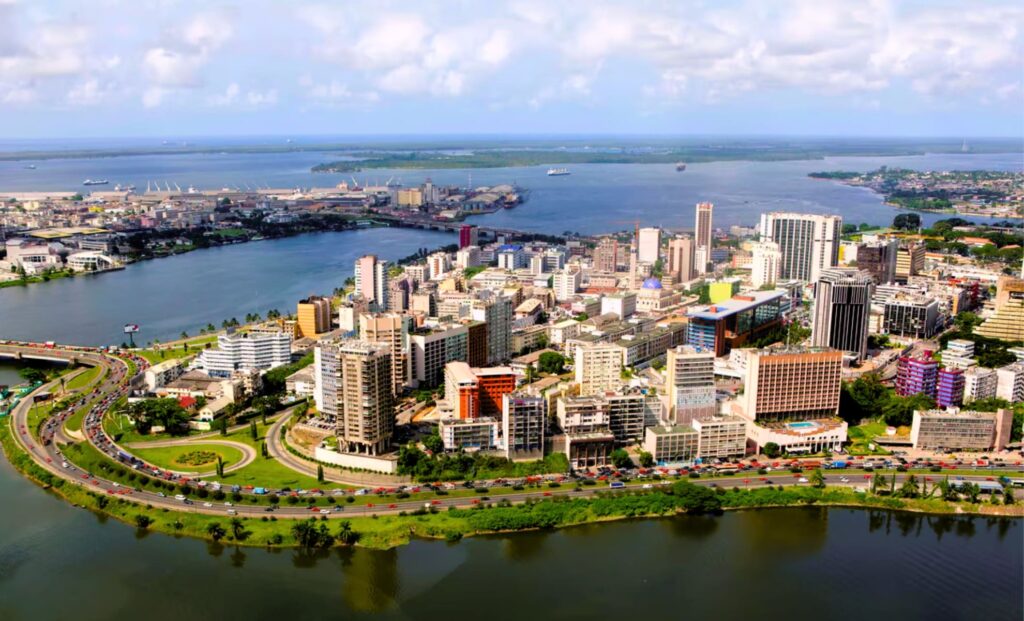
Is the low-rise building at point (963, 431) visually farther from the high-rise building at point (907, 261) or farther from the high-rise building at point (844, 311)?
the high-rise building at point (907, 261)

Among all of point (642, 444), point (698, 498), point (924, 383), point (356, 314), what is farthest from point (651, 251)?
point (698, 498)

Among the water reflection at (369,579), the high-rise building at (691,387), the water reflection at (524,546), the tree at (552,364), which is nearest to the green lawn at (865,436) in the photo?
the high-rise building at (691,387)

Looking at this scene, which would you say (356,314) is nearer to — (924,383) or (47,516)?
(47,516)

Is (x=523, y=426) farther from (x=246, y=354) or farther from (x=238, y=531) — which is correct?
(x=246, y=354)

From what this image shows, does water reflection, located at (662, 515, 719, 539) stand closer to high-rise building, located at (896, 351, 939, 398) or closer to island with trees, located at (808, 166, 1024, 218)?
high-rise building, located at (896, 351, 939, 398)

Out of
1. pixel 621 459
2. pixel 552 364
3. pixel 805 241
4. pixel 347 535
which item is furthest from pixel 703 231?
pixel 347 535

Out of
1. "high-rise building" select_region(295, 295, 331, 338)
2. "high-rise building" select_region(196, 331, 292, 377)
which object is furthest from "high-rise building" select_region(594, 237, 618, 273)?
"high-rise building" select_region(196, 331, 292, 377)
